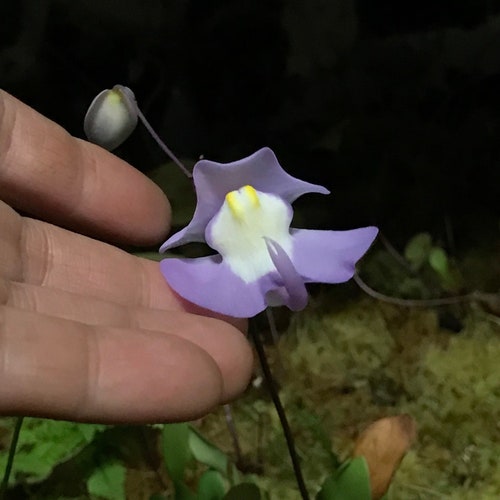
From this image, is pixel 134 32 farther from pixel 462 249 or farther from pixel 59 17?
pixel 462 249

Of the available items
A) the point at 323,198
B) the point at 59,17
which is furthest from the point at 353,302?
the point at 59,17

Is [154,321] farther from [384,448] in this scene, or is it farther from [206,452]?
[384,448]

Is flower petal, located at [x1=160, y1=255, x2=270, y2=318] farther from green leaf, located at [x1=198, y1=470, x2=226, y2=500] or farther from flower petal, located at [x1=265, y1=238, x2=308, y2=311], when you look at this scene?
green leaf, located at [x1=198, y1=470, x2=226, y2=500]

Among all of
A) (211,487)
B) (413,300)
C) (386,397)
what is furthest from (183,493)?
(413,300)

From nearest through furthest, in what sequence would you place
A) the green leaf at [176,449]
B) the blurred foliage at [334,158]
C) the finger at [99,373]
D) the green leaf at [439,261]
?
1. the finger at [99,373]
2. the green leaf at [176,449]
3. the blurred foliage at [334,158]
4. the green leaf at [439,261]

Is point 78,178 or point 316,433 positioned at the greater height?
point 78,178

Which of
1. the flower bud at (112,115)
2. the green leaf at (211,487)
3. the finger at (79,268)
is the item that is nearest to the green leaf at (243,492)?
the green leaf at (211,487)

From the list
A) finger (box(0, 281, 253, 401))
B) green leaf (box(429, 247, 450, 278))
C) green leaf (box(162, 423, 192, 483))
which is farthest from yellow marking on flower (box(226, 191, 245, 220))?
green leaf (box(429, 247, 450, 278))

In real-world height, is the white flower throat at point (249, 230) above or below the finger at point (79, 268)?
above

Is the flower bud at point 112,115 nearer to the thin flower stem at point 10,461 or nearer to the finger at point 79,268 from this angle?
the finger at point 79,268
